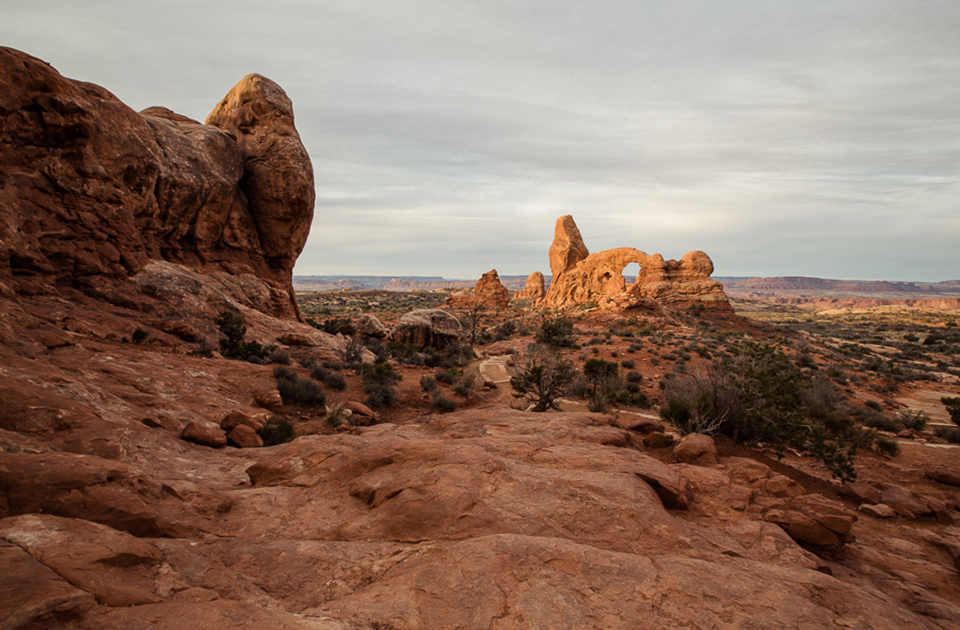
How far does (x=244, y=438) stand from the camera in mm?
6473

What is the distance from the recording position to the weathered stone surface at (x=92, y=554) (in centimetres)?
227

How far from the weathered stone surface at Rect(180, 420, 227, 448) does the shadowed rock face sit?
220 inches

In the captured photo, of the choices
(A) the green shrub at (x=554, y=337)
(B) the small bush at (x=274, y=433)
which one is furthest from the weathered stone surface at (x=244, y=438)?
(A) the green shrub at (x=554, y=337)

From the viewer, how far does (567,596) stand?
9.18 ft

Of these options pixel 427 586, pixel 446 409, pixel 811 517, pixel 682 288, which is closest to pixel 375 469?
pixel 427 586

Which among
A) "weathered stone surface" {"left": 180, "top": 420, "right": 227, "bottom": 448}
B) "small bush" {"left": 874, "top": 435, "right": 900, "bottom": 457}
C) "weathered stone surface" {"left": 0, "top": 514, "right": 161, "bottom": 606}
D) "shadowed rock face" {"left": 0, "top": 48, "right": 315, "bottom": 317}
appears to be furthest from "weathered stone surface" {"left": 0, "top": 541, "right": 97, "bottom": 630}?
"small bush" {"left": 874, "top": 435, "right": 900, "bottom": 457}

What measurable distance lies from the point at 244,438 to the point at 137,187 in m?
11.1

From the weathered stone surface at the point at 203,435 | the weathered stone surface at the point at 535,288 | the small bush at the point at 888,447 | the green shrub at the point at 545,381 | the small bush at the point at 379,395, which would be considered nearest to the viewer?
the weathered stone surface at the point at 203,435

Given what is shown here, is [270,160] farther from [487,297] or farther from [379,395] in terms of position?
[487,297]

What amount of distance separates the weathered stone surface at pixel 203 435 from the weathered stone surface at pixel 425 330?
15.1 meters

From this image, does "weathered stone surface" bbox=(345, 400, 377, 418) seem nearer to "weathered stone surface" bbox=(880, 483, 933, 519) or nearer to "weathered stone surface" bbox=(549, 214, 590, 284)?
"weathered stone surface" bbox=(880, 483, 933, 519)

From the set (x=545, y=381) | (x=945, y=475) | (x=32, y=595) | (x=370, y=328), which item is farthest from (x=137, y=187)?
(x=945, y=475)

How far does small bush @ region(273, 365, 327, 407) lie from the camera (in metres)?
9.64

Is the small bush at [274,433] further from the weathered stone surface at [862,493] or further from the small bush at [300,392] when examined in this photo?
the weathered stone surface at [862,493]
